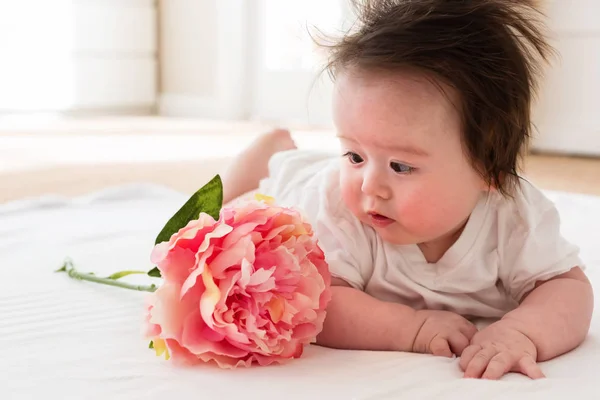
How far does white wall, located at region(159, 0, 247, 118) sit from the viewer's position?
Result: 4.14 m

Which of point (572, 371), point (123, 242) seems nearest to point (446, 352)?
point (572, 371)

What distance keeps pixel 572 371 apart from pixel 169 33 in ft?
13.1

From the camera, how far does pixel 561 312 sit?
0.85m

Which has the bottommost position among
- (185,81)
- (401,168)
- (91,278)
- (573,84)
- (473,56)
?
(185,81)

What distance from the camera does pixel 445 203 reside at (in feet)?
2.79

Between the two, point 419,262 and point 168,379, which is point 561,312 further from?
point 168,379

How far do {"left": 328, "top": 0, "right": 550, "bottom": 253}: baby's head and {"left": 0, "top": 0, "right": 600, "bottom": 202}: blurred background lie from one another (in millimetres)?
→ 1726

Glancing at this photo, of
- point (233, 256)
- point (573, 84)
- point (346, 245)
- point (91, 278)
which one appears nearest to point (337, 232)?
point (346, 245)

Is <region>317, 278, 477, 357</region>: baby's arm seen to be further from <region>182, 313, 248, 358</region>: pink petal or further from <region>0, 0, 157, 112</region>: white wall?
<region>0, 0, 157, 112</region>: white wall

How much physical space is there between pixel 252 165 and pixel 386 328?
25.6 inches

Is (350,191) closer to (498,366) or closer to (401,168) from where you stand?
(401,168)

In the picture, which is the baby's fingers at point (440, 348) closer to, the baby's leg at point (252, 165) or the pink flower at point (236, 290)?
the pink flower at point (236, 290)

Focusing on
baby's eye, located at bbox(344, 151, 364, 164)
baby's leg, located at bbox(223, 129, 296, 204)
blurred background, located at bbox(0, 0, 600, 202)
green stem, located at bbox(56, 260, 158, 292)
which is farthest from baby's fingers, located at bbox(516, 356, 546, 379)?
blurred background, located at bbox(0, 0, 600, 202)

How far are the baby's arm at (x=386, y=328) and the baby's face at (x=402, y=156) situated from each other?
0.26 ft
